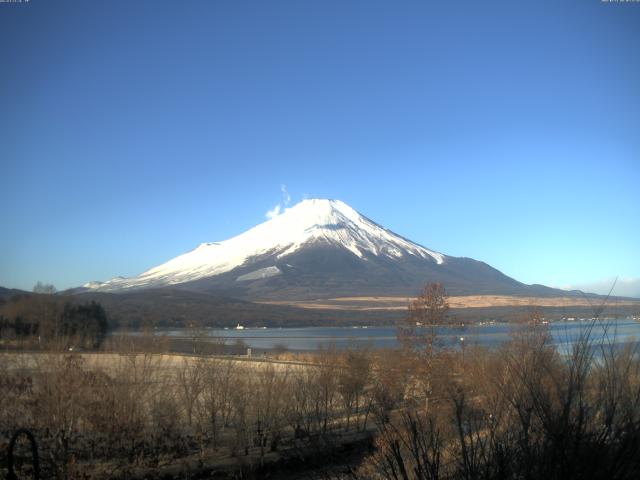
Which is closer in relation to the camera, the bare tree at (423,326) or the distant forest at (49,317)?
the bare tree at (423,326)

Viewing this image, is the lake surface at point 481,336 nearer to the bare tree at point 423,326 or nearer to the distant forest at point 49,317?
the bare tree at point 423,326

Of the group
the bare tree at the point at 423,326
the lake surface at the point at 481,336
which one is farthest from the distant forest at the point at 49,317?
the bare tree at the point at 423,326

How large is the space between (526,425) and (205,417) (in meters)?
15.6

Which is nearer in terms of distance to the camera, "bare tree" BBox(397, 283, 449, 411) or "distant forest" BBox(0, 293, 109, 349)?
"bare tree" BBox(397, 283, 449, 411)

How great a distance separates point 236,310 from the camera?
457 feet

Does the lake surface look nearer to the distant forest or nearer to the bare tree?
the bare tree

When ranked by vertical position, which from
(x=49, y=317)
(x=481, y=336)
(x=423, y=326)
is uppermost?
(x=423, y=326)

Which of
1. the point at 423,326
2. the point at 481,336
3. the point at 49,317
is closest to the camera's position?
the point at 423,326

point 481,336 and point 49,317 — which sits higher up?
point 49,317

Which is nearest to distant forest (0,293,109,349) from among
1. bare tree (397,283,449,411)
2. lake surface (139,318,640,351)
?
lake surface (139,318,640,351)

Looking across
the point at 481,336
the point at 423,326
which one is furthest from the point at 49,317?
the point at 481,336

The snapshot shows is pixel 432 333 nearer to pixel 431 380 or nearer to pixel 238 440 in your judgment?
pixel 431 380

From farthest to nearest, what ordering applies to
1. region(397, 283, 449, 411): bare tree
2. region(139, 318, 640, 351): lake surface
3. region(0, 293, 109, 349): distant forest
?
1. region(0, 293, 109, 349): distant forest
2. region(397, 283, 449, 411): bare tree
3. region(139, 318, 640, 351): lake surface

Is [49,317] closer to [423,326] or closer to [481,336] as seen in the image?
[423,326]
